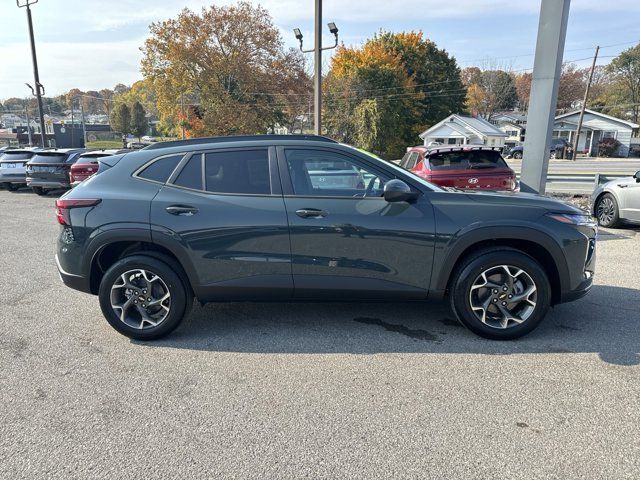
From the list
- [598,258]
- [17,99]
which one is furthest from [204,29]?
[17,99]

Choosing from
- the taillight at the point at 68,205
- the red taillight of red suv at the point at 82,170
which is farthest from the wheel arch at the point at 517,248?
the red taillight of red suv at the point at 82,170

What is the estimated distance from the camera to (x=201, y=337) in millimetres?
4148

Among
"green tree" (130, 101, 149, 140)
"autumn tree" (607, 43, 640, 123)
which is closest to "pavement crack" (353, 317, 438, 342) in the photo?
"autumn tree" (607, 43, 640, 123)

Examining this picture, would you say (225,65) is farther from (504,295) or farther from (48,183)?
(504,295)

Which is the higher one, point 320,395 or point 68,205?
point 68,205

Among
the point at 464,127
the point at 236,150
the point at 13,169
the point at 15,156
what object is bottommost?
the point at 13,169

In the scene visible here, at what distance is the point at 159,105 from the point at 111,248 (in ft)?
129

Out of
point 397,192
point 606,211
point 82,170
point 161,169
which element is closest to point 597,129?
point 606,211

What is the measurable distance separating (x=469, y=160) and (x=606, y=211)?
9.66 ft

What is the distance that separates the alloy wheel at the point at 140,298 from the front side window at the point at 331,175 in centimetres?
149

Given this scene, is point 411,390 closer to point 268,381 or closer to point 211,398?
point 268,381

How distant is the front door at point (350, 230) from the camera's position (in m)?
3.83

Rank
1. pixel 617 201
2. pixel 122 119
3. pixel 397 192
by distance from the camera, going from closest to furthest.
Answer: pixel 397 192, pixel 617 201, pixel 122 119

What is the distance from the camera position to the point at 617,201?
8727mm
